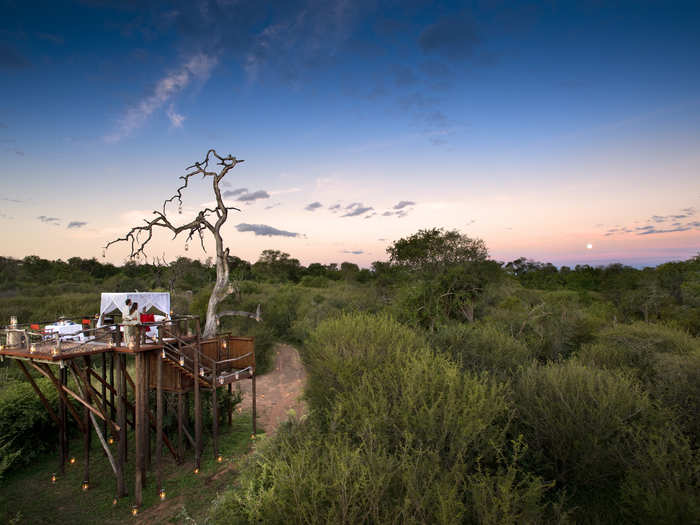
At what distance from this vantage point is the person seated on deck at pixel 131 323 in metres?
9.46

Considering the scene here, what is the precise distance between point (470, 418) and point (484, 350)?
6.70 meters

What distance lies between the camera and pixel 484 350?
1227 centimetres

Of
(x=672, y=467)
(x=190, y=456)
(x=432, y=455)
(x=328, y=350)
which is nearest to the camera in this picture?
(x=432, y=455)

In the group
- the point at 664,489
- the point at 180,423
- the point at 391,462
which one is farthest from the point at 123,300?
the point at 664,489

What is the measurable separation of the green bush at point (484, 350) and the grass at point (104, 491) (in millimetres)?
7880

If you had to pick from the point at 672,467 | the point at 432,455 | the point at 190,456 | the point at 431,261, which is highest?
the point at 431,261

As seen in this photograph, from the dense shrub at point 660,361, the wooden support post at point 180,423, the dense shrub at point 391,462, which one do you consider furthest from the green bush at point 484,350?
the wooden support post at point 180,423

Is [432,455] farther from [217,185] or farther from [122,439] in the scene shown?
[217,185]

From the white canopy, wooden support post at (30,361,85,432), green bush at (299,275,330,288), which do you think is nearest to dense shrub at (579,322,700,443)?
the white canopy

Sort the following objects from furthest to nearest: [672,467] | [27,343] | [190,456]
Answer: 1. [190,456]
2. [27,343]
3. [672,467]

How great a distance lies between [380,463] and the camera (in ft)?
15.7

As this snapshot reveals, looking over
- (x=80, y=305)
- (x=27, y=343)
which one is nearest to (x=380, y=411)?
(x=27, y=343)

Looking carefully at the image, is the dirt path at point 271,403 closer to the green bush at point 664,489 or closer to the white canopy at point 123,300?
the white canopy at point 123,300

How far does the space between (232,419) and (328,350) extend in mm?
8142
